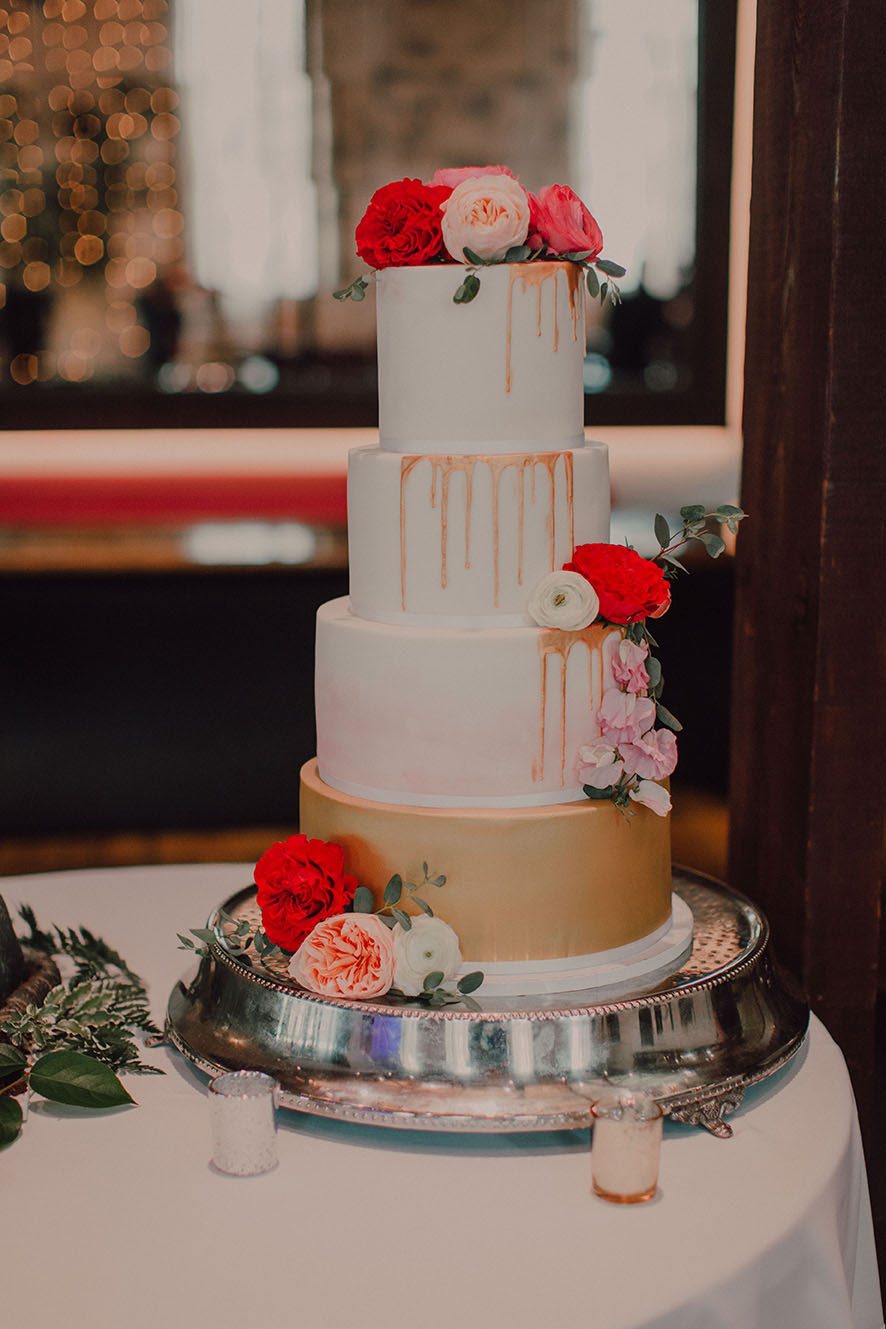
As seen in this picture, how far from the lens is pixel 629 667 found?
1.71 meters

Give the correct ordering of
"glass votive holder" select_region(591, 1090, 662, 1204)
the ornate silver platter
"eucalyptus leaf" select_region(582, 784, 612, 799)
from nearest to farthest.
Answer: "glass votive holder" select_region(591, 1090, 662, 1204), the ornate silver platter, "eucalyptus leaf" select_region(582, 784, 612, 799)

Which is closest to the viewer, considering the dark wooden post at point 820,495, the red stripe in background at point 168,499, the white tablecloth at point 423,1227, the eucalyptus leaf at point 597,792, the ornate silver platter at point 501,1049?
the white tablecloth at point 423,1227

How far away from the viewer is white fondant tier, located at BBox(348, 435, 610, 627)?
1.67 m

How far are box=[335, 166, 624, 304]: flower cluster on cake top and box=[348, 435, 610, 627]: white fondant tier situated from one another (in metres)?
0.21

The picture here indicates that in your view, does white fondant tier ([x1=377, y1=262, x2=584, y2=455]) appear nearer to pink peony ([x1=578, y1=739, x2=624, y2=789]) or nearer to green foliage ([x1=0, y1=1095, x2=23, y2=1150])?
pink peony ([x1=578, y1=739, x2=624, y2=789])

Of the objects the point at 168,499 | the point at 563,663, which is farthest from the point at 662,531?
the point at 168,499

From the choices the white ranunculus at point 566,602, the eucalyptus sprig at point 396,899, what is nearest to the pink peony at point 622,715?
the white ranunculus at point 566,602

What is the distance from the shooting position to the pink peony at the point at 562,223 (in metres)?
1.66

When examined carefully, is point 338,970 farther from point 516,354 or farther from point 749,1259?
point 516,354

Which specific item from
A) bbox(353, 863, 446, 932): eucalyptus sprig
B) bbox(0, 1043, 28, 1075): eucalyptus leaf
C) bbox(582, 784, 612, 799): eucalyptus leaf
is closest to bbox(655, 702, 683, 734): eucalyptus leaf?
bbox(582, 784, 612, 799): eucalyptus leaf

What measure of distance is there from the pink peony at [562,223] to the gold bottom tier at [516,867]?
27.0 inches

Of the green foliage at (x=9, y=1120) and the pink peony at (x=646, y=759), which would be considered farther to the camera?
the pink peony at (x=646, y=759)

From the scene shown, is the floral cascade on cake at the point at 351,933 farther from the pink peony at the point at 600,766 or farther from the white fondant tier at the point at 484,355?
the white fondant tier at the point at 484,355

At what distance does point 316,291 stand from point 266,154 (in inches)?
18.0
